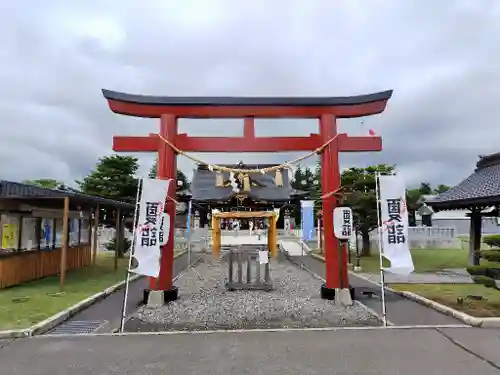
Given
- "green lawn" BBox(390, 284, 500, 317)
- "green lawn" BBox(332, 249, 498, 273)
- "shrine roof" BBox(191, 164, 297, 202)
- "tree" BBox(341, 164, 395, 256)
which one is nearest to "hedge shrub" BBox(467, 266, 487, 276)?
"green lawn" BBox(390, 284, 500, 317)

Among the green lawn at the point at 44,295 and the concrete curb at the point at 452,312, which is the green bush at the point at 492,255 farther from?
the green lawn at the point at 44,295

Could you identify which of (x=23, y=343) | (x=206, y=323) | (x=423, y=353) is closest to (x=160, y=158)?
(x=206, y=323)

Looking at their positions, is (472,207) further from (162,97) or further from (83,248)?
(83,248)

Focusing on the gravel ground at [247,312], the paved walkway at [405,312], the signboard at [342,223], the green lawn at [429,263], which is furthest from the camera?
the green lawn at [429,263]

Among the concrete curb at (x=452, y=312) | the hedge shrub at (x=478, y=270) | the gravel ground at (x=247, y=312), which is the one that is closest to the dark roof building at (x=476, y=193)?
the concrete curb at (x=452, y=312)

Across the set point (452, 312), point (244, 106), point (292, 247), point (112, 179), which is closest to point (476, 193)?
point (452, 312)

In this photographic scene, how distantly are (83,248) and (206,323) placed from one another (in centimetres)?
1207

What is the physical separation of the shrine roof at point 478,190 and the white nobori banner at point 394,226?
7.69 m

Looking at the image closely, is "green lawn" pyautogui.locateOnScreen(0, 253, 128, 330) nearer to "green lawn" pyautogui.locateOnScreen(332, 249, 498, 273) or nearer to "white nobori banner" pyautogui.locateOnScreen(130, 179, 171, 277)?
"white nobori banner" pyautogui.locateOnScreen(130, 179, 171, 277)

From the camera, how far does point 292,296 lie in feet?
36.6

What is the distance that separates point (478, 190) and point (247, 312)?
12.1m

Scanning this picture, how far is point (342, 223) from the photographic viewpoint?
9812 millimetres

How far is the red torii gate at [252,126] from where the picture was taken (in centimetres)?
1022

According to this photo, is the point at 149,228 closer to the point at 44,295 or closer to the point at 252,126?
the point at 252,126
